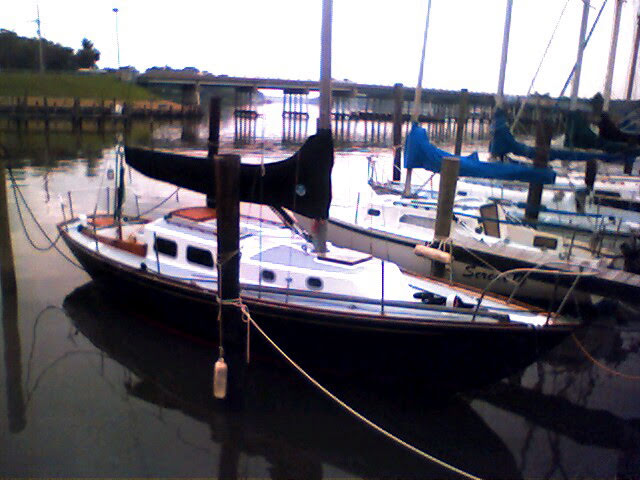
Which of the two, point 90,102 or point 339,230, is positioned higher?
point 90,102

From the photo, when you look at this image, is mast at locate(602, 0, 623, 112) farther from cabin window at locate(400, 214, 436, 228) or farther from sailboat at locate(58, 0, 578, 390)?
sailboat at locate(58, 0, 578, 390)

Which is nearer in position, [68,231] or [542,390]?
[542,390]

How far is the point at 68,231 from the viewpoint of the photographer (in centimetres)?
1238

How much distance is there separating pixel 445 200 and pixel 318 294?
4.05m

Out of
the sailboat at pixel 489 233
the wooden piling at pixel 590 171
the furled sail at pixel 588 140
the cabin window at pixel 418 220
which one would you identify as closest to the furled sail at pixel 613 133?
the furled sail at pixel 588 140

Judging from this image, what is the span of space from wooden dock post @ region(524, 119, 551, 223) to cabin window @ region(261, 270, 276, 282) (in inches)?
310

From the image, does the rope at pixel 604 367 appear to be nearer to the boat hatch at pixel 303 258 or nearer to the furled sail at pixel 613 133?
the boat hatch at pixel 303 258

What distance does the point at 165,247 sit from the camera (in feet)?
32.6

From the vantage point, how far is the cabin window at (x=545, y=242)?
1248 centimetres

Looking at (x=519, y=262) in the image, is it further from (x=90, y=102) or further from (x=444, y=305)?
(x=90, y=102)

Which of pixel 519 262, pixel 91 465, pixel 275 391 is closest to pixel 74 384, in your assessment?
pixel 91 465

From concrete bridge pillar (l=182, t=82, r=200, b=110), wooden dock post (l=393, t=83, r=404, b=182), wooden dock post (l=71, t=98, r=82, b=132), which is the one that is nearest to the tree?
concrete bridge pillar (l=182, t=82, r=200, b=110)

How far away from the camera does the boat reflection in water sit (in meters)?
6.92

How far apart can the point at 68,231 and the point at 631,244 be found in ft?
40.9
